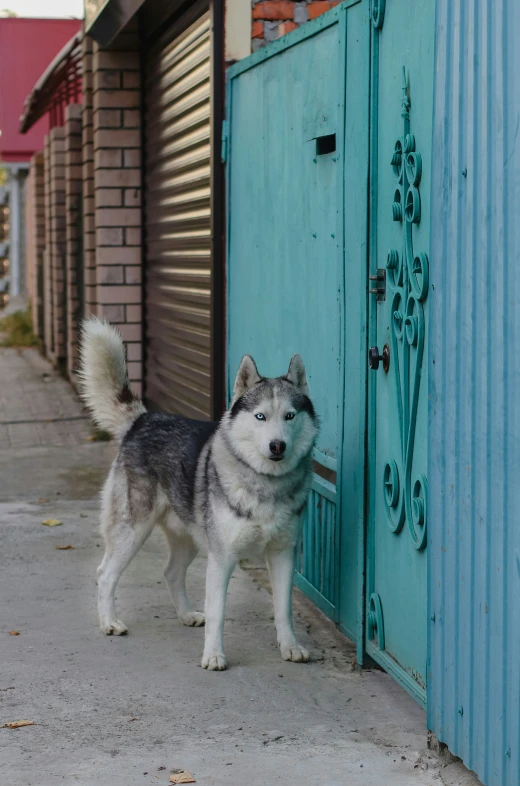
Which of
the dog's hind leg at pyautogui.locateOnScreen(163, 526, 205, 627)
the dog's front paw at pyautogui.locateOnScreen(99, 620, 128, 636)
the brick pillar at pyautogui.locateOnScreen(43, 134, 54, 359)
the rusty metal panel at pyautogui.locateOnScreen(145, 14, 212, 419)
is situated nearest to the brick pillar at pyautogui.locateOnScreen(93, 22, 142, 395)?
the rusty metal panel at pyautogui.locateOnScreen(145, 14, 212, 419)

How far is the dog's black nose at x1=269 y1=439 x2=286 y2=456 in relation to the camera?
4.26 m

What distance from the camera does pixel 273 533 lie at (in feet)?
14.6

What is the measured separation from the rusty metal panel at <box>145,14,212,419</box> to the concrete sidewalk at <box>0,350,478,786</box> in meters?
1.63

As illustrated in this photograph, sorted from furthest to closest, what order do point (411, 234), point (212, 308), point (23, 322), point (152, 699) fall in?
point (23, 322)
point (212, 308)
point (152, 699)
point (411, 234)

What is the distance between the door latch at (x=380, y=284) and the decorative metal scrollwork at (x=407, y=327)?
9 centimetres

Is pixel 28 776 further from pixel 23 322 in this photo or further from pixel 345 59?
pixel 23 322

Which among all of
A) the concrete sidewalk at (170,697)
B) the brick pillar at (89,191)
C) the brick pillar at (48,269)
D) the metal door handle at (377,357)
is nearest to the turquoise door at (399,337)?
the metal door handle at (377,357)

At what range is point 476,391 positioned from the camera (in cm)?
301

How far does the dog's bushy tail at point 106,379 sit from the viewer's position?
5031mm

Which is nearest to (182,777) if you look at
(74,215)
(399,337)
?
(399,337)

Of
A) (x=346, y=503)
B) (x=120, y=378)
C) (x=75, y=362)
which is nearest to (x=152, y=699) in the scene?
(x=346, y=503)

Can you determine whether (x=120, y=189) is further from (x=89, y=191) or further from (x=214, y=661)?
(x=214, y=661)

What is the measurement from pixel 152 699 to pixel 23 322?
16986 millimetres

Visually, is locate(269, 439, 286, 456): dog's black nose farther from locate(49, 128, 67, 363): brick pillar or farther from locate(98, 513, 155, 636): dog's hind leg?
locate(49, 128, 67, 363): brick pillar
